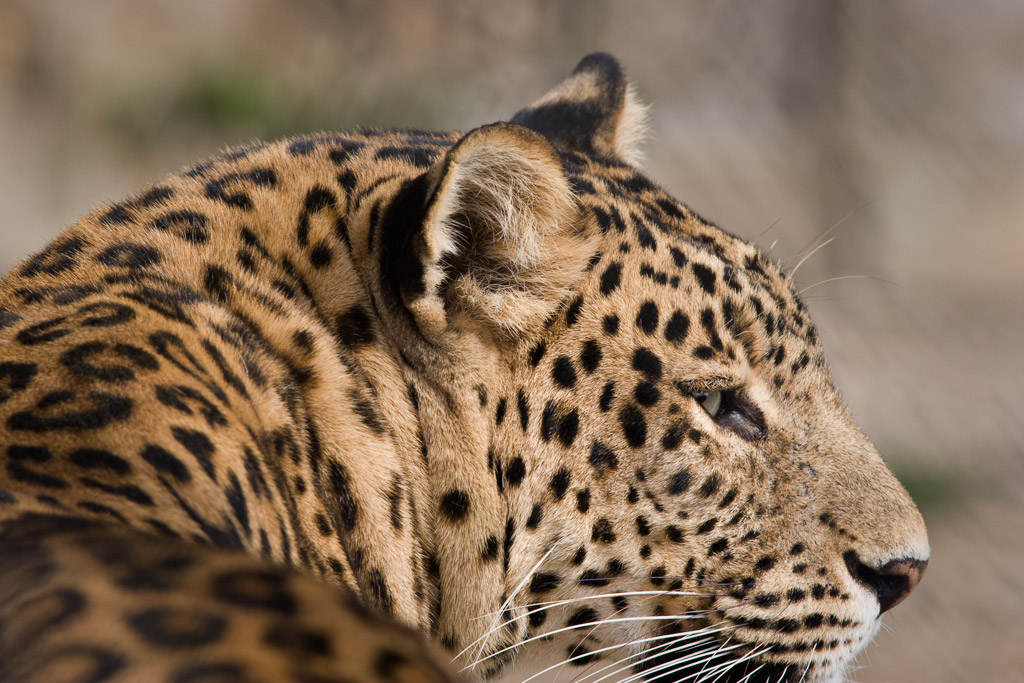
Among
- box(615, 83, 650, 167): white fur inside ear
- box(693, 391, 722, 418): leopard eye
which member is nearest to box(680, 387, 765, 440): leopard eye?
box(693, 391, 722, 418): leopard eye

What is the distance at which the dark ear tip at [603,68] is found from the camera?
453 centimetres

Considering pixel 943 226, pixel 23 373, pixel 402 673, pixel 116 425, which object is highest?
pixel 943 226

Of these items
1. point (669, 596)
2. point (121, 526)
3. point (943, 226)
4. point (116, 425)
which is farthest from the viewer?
point (943, 226)

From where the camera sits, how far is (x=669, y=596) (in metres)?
3.43

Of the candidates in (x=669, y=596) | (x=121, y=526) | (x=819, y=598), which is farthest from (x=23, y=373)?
(x=819, y=598)

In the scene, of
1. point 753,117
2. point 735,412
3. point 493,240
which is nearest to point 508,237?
point 493,240

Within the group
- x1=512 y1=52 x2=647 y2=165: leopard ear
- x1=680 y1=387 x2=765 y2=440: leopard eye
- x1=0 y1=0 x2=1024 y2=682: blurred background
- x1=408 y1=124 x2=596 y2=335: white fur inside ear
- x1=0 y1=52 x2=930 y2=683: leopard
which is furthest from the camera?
x1=0 y1=0 x2=1024 y2=682: blurred background

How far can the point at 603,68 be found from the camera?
4.57 metres

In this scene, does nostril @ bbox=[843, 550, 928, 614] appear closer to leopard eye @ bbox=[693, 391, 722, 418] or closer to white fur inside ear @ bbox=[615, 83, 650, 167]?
leopard eye @ bbox=[693, 391, 722, 418]

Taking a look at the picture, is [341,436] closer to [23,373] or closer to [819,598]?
[23,373]

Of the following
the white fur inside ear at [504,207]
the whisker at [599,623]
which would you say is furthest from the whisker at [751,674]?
the white fur inside ear at [504,207]

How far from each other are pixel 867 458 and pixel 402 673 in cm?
242

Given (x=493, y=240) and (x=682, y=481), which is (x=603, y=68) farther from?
(x=682, y=481)

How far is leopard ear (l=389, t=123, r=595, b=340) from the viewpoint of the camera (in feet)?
9.64
